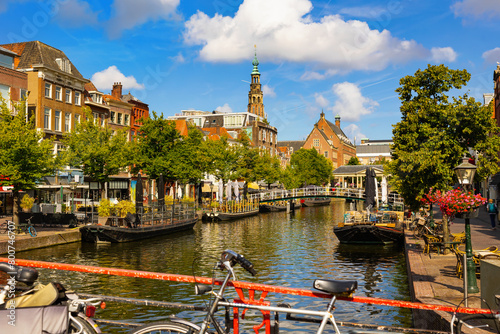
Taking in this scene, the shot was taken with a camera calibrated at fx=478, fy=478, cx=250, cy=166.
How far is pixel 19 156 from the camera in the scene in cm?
2678

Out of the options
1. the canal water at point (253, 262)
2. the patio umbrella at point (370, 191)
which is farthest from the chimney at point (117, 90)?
the patio umbrella at point (370, 191)

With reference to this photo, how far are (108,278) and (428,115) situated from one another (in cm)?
1583

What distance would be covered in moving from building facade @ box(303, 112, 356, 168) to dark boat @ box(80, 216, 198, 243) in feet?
378

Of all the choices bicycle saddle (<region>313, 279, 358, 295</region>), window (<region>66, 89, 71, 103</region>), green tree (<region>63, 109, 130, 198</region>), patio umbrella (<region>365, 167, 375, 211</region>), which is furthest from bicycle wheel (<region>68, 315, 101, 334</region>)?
window (<region>66, 89, 71, 103</region>)

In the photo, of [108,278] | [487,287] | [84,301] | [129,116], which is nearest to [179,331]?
[84,301]

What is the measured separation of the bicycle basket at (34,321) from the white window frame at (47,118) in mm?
43258

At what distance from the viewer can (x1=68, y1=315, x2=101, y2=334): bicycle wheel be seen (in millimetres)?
4246

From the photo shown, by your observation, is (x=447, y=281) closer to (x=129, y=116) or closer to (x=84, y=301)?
(x=84, y=301)

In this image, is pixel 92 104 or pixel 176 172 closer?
pixel 176 172

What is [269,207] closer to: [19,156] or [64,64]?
[64,64]

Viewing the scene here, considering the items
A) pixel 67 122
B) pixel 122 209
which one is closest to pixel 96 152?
pixel 122 209

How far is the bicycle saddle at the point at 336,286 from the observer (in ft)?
13.8

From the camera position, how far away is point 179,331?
4199 millimetres

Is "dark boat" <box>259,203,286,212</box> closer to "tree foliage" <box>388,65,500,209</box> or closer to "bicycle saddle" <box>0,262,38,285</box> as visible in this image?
"tree foliage" <box>388,65,500,209</box>
